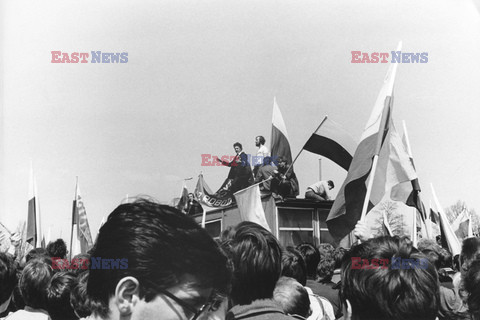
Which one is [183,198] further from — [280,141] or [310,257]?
[310,257]

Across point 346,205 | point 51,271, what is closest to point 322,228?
point 346,205

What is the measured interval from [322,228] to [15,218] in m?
5.13

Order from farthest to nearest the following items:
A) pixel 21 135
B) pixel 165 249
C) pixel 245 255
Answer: pixel 21 135, pixel 245 255, pixel 165 249

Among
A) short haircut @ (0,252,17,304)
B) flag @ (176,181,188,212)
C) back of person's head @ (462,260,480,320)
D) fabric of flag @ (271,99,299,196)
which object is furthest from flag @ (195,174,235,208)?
back of person's head @ (462,260,480,320)

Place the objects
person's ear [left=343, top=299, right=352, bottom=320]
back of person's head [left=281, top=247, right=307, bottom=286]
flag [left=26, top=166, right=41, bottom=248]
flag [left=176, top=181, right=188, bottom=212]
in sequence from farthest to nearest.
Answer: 1. flag [left=176, top=181, right=188, bottom=212]
2. flag [left=26, top=166, right=41, bottom=248]
3. back of person's head [left=281, top=247, right=307, bottom=286]
4. person's ear [left=343, top=299, right=352, bottom=320]

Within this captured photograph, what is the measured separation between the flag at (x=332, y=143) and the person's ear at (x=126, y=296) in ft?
20.6

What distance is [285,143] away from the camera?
8.95 meters

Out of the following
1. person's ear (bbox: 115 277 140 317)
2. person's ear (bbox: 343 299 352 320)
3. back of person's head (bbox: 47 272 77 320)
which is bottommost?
back of person's head (bbox: 47 272 77 320)

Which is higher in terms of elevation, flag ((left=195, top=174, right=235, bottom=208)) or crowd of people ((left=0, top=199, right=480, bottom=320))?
crowd of people ((left=0, top=199, right=480, bottom=320))

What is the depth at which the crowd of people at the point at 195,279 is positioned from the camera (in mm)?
1309

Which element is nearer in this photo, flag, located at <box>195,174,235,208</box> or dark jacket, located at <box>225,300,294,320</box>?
dark jacket, located at <box>225,300,294,320</box>

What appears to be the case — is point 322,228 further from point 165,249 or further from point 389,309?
point 165,249

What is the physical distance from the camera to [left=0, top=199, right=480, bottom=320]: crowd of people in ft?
4.29

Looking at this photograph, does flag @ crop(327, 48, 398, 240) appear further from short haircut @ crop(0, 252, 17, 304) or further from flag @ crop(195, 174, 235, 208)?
flag @ crop(195, 174, 235, 208)
